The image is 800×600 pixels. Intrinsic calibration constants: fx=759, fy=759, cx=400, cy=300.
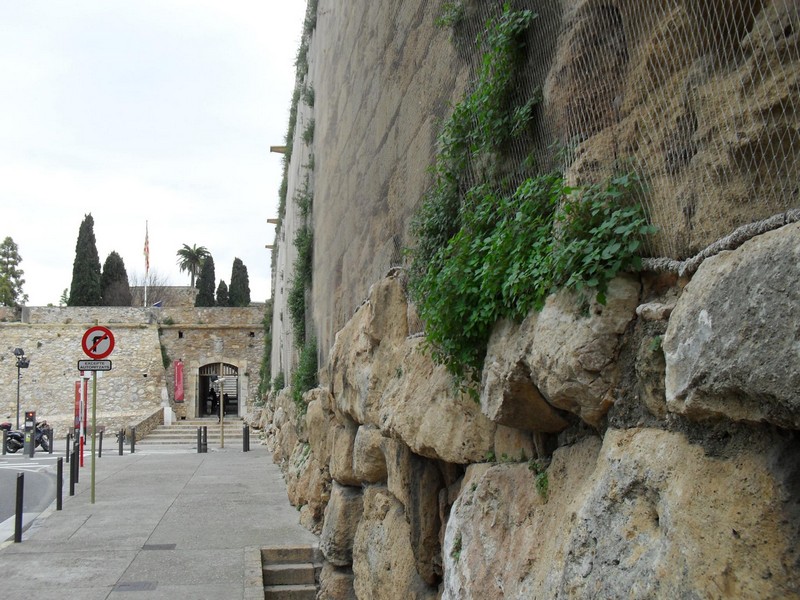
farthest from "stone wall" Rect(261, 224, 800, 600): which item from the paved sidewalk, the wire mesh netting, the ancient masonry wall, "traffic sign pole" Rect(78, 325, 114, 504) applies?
the ancient masonry wall

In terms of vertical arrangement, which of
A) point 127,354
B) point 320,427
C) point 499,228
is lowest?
point 320,427

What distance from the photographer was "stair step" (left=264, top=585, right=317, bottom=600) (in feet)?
21.6

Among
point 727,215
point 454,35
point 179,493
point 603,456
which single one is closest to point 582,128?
point 727,215

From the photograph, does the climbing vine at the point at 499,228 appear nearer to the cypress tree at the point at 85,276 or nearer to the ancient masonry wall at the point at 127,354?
Answer: the ancient masonry wall at the point at 127,354

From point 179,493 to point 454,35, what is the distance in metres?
8.90

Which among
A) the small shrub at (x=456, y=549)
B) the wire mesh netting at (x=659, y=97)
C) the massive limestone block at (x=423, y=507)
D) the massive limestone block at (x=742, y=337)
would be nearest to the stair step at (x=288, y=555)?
the massive limestone block at (x=423, y=507)

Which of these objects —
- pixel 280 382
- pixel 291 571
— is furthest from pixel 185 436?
pixel 291 571

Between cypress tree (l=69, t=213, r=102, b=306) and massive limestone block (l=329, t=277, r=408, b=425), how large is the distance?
46315 millimetres

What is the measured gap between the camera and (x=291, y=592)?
664 centimetres

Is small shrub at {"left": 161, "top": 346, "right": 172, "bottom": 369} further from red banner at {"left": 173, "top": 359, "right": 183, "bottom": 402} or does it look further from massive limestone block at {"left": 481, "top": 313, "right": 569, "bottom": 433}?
massive limestone block at {"left": 481, "top": 313, "right": 569, "bottom": 433}

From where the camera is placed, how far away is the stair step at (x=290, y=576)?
6848 millimetres

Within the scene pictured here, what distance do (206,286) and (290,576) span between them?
159 feet

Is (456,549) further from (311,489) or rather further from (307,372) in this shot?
(307,372)

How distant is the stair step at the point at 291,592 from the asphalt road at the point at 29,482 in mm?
5137
